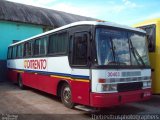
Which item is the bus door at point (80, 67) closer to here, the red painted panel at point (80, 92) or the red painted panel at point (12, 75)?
the red painted panel at point (80, 92)

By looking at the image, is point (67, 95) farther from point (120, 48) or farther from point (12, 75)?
point (12, 75)

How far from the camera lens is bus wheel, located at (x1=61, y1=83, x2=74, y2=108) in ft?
26.7

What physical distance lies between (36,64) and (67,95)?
3.38 meters

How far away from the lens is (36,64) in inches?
440

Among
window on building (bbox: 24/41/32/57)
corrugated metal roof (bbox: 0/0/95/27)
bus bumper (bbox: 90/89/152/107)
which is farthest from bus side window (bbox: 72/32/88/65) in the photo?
corrugated metal roof (bbox: 0/0/95/27)

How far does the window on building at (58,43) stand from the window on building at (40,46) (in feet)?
2.06

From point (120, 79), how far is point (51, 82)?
3432mm

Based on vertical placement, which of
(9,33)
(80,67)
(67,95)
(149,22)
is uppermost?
(9,33)

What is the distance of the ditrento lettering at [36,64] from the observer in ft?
33.6

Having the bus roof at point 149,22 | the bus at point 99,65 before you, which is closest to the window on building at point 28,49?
the bus at point 99,65

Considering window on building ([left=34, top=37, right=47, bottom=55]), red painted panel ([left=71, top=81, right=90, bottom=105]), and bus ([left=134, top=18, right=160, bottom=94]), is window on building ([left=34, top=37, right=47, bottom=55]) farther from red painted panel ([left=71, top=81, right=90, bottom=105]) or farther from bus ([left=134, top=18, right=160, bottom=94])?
bus ([left=134, top=18, right=160, bottom=94])

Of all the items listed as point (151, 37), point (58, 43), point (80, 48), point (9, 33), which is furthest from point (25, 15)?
point (80, 48)

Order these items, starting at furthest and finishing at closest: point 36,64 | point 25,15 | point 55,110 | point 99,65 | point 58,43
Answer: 1. point 25,15
2. point 36,64
3. point 58,43
4. point 55,110
5. point 99,65

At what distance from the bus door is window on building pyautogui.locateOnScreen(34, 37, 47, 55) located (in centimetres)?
280
